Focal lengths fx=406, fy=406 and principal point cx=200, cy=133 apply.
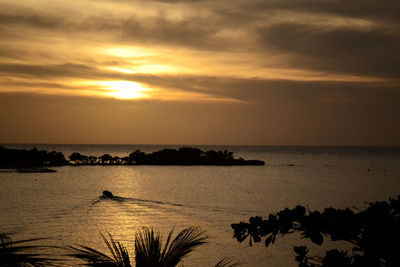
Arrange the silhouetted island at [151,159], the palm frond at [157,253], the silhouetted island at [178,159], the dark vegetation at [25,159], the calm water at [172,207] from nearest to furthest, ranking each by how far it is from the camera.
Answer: the palm frond at [157,253]
the calm water at [172,207]
the dark vegetation at [25,159]
the silhouetted island at [151,159]
the silhouetted island at [178,159]

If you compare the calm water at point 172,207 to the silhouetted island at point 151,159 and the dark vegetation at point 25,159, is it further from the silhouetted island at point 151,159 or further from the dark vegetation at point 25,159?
the silhouetted island at point 151,159

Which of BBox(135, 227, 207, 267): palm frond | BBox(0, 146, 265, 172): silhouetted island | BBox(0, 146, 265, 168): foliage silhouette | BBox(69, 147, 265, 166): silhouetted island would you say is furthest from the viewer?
BBox(69, 147, 265, 166): silhouetted island

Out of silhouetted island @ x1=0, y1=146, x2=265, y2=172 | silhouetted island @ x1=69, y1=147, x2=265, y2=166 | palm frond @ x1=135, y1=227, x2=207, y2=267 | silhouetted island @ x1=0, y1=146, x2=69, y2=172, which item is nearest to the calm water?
palm frond @ x1=135, y1=227, x2=207, y2=267

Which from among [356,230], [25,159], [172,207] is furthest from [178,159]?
[356,230]

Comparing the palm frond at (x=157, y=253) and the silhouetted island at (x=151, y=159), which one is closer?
the palm frond at (x=157, y=253)

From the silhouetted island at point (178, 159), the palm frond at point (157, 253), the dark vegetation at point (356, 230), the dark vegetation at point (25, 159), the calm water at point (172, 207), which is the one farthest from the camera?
the silhouetted island at point (178, 159)

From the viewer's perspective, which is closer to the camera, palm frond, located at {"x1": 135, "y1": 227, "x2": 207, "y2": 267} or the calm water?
palm frond, located at {"x1": 135, "y1": 227, "x2": 207, "y2": 267}

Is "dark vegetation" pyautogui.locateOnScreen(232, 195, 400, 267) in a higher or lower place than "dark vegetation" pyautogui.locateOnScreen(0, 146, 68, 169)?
higher

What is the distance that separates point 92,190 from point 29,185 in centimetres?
1020

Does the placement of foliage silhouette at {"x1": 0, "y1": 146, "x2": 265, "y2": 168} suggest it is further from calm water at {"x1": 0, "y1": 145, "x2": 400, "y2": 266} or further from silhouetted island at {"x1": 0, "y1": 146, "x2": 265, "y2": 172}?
calm water at {"x1": 0, "y1": 145, "x2": 400, "y2": 266}

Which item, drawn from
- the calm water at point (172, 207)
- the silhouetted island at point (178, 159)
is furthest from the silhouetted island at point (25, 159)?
the calm water at point (172, 207)

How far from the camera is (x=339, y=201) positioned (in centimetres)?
4181

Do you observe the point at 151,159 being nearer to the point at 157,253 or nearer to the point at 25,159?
the point at 25,159

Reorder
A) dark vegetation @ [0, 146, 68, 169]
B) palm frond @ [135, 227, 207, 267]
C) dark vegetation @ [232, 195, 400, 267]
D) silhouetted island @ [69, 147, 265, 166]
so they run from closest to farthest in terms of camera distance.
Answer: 1. dark vegetation @ [232, 195, 400, 267]
2. palm frond @ [135, 227, 207, 267]
3. dark vegetation @ [0, 146, 68, 169]
4. silhouetted island @ [69, 147, 265, 166]
